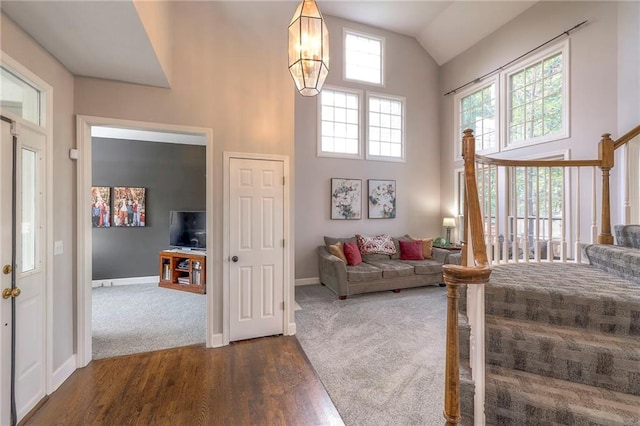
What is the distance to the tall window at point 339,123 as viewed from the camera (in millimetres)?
5391

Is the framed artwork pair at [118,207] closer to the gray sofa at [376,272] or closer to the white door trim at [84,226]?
the white door trim at [84,226]

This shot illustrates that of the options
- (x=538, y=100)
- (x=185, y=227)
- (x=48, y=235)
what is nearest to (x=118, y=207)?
(x=185, y=227)

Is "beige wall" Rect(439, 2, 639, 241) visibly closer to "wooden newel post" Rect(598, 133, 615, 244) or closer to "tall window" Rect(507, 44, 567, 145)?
"tall window" Rect(507, 44, 567, 145)

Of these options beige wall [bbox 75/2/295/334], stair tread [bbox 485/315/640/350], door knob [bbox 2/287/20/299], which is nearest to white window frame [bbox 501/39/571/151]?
stair tread [bbox 485/315/640/350]

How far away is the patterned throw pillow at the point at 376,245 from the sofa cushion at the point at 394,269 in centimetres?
32

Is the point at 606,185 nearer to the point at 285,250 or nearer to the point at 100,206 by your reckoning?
the point at 285,250

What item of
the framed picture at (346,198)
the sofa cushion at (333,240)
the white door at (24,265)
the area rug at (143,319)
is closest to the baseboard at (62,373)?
the white door at (24,265)

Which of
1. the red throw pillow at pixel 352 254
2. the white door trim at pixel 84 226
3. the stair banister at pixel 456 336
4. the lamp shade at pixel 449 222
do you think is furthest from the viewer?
the lamp shade at pixel 449 222

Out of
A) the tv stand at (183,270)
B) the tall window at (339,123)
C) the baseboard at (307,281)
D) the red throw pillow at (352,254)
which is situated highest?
the tall window at (339,123)

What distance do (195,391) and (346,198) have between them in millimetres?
4042

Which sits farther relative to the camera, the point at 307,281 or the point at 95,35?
the point at 307,281

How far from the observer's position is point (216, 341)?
9.41 ft

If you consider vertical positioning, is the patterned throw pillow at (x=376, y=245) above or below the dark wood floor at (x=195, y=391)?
above

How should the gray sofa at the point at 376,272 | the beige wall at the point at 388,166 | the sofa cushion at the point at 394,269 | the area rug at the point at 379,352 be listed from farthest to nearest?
the beige wall at the point at 388,166
the sofa cushion at the point at 394,269
the gray sofa at the point at 376,272
the area rug at the point at 379,352
